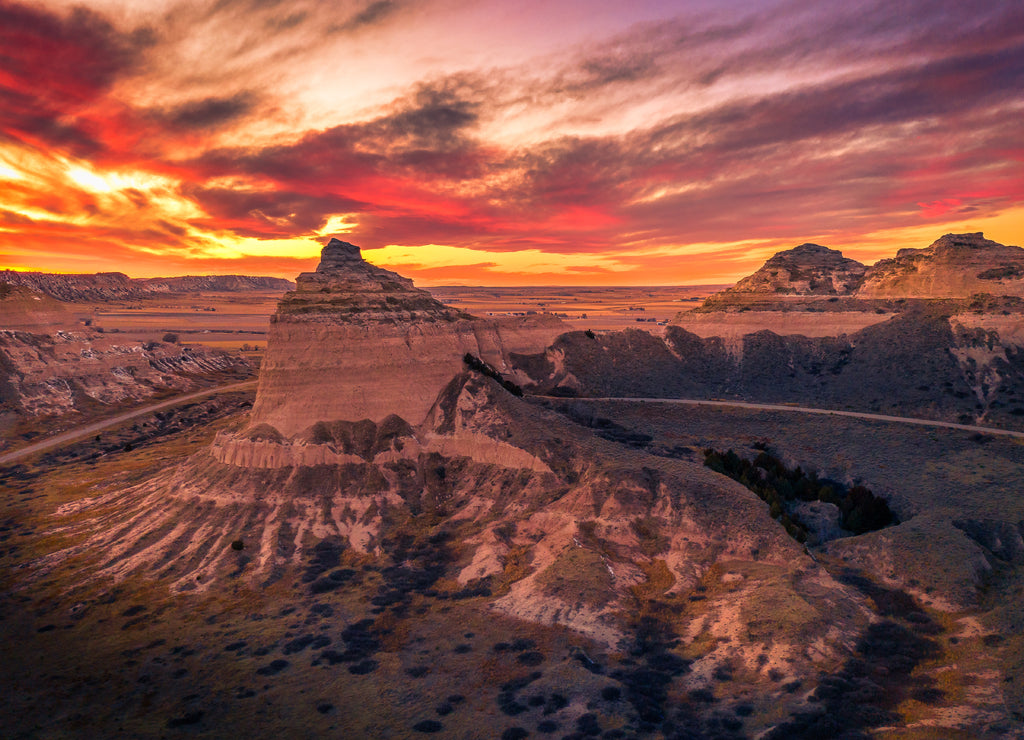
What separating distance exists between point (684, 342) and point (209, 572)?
111967mm

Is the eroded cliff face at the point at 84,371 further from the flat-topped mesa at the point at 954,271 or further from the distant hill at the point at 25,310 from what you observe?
the flat-topped mesa at the point at 954,271

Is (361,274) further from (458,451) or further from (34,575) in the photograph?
(34,575)

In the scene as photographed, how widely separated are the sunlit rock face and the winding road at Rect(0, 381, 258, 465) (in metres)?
57.4

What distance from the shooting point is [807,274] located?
137750 millimetres

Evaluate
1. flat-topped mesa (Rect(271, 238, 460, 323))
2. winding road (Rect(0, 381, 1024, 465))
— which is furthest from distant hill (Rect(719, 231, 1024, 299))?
flat-topped mesa (Rect(271, 238, 460, 323))

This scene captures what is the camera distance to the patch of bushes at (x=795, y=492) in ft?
189

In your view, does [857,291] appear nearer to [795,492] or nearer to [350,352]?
[795,492]

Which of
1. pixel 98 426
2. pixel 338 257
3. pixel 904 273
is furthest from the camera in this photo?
pixel 904 273

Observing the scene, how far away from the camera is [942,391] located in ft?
308

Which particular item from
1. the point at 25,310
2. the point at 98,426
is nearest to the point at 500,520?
the point at 98,426

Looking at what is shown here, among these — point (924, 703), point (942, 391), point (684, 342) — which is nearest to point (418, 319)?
point (924, 703)

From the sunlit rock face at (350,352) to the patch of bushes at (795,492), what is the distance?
4028 centimetres

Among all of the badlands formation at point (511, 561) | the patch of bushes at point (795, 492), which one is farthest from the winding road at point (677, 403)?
the patch of bushes at point (795, 492)

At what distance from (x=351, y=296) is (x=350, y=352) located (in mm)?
9725
